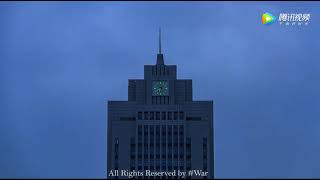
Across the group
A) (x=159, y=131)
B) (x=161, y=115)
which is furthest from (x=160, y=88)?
(x=159, y=131)

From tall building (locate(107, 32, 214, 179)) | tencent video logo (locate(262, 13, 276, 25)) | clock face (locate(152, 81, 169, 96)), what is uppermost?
tencent video logo (locate(262, 13, 276, 25))

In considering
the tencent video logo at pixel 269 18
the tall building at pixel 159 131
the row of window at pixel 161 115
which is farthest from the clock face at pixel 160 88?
the tencent video logo at pixel 269 18

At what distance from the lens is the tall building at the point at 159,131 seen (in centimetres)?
13100

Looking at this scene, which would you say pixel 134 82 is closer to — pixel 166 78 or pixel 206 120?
pixel 166 78

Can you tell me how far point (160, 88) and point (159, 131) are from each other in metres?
10.7

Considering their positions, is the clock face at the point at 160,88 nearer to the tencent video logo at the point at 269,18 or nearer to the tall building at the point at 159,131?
the tall building at the point at 159,131

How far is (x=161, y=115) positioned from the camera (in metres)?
135

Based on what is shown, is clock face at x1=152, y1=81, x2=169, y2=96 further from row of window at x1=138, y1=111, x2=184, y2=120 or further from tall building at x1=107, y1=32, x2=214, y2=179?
row of window at x1=138, y1=111, x2=184, y2=120

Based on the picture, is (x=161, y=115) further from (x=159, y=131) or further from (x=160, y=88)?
(x=160, y=88)

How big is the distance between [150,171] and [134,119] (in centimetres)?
1257

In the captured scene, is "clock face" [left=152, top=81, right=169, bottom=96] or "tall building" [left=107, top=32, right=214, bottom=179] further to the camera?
"clock face" [left=152, top=81, right=169, bottom=96]

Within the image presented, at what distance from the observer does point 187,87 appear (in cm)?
13938

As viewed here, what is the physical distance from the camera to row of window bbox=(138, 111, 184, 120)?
Answer: 135 meters

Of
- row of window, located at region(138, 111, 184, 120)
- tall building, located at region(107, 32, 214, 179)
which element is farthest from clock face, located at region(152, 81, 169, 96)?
row of window, located at region(138, 111, 184, 120)
